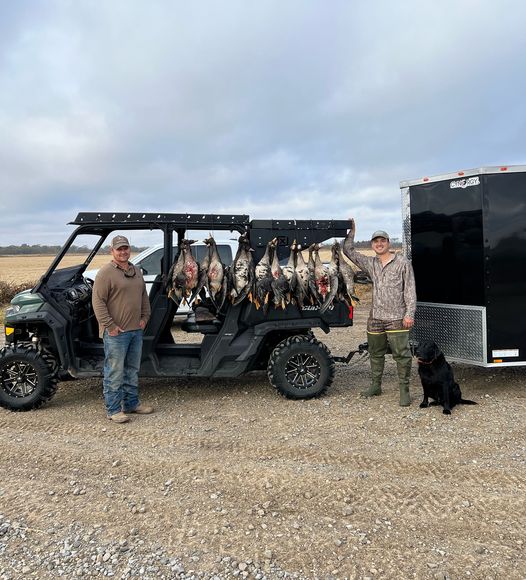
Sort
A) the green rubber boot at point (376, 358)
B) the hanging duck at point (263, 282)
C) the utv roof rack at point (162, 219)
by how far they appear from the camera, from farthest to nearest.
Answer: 1. the green rubber boot at point (376, 358)
2. the utv roof rack at point (162, 219)
3. the hanging duck at point (263, 282)

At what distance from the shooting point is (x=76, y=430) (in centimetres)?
500

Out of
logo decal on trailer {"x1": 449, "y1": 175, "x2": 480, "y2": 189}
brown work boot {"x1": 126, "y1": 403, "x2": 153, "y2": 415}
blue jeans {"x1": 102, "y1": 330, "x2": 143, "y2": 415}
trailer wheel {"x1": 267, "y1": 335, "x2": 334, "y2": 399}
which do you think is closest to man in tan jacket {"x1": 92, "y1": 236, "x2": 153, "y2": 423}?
blue jeans {"x1": 102, "y1": 330, "x2": 143, "y2": 415}

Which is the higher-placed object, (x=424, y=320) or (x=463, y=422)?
(x=424, y=320)

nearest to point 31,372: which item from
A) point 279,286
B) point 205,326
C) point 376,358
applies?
point 205,326

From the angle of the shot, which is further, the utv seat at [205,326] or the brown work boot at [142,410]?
the utv seat at [205,326]

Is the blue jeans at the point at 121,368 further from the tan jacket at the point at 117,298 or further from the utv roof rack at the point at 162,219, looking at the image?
Answer: the utv roof rack at the point at 162,219

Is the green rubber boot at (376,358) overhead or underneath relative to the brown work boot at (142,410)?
overhead

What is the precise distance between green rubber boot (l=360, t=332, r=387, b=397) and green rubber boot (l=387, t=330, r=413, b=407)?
154 millimetres

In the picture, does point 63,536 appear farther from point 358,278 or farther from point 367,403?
point 358,278

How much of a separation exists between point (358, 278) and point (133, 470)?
3507 mm

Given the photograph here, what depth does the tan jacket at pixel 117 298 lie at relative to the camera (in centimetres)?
506

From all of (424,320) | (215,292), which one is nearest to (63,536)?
(215,292)

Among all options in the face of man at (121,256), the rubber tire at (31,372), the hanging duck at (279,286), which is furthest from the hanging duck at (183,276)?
the rubber tire at (31,372)

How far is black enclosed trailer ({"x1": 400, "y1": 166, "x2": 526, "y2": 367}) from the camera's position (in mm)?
5680
